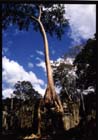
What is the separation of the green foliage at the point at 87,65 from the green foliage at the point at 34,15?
26cm

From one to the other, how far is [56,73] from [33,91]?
0.84 ft

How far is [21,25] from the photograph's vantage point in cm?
400

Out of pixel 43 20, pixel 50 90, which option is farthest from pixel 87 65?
pixel 43 20

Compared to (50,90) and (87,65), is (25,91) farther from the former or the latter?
(87,65)

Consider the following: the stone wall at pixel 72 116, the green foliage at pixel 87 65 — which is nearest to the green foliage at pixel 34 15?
the green foliage at pixel 87 65

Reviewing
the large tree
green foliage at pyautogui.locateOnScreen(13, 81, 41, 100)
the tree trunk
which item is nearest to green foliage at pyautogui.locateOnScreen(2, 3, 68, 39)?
the large tree

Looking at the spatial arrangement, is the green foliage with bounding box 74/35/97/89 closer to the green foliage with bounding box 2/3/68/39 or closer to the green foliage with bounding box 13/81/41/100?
the green foliage with bounding box 2/3/68/39

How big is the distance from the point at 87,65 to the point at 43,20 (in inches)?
21.9

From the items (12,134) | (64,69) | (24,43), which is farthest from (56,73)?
(12,134)

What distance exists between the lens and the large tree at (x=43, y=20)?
399 cm

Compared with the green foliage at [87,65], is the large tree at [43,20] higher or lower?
higher

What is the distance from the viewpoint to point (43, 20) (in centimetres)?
405

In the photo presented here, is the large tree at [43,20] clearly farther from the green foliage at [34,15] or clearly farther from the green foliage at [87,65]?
the green foliage at [87,65]

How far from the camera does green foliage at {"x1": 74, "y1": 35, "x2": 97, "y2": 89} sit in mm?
3996
